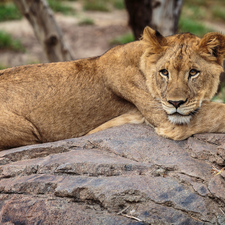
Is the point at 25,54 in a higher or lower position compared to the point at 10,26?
lower

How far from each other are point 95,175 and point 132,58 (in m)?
1.57

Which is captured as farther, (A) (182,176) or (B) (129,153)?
(B) (129,153)

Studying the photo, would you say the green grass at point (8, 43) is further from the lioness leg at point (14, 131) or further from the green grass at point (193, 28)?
the lioness leg at point (14, 131)

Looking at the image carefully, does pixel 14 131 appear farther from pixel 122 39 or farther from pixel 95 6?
pixel 95 6

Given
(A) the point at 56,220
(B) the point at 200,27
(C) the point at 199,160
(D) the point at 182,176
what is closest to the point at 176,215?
(D) the point at 182,176

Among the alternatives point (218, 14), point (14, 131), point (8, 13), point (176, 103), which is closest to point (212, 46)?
point (176, 103)

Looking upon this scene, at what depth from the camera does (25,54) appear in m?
9.95

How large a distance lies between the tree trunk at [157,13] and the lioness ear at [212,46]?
4071 millimetres

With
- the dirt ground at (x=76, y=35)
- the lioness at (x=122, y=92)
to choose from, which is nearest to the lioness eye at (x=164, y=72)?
the lioness at (x=122, y=92)

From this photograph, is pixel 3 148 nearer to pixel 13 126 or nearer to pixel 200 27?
pixel 13 126

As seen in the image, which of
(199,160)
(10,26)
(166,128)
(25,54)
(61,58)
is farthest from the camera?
(10,26)

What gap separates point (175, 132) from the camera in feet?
10.9

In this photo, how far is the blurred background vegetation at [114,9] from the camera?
33.2ft

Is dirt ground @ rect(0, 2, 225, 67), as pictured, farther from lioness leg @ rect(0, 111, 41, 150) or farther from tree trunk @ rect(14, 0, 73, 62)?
lioness leg @ rect(0, 111, 41, 150)
